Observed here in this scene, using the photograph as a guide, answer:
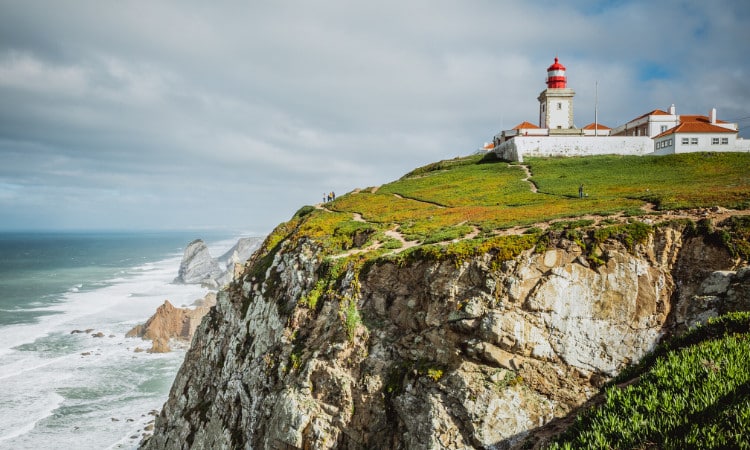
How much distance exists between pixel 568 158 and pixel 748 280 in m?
37.9

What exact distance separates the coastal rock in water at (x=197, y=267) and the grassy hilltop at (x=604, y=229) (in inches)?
3084

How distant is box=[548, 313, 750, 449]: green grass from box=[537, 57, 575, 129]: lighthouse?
172ft

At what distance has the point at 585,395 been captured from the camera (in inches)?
593

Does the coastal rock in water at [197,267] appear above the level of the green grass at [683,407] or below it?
below

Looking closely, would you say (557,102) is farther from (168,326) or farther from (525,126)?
(168,326)

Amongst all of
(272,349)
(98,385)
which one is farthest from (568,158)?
(98,385)

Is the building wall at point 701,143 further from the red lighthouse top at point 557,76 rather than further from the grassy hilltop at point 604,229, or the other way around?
the red lighthouse top at point 557,76

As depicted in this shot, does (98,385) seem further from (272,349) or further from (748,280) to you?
(748,280)

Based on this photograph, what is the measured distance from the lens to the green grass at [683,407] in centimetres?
731

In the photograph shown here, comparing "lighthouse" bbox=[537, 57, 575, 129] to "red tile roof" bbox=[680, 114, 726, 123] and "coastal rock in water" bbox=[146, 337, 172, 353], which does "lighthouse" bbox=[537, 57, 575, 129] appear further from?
"coastal rock in water" bbox=[146, 337, 172, 353]

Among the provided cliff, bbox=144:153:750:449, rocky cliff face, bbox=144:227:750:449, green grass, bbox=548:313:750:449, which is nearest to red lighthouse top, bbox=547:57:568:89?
cliff, bbox=144:153:750:449

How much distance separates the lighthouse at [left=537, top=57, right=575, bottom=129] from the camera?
58.1 metres

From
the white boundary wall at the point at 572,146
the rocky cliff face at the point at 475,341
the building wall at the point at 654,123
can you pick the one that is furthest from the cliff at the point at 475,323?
the building wall at the point at 654,123

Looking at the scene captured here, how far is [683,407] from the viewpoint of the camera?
8203 millimetres
